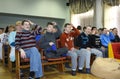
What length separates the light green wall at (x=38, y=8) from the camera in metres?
7.57

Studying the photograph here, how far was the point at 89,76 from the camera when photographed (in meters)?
3.64

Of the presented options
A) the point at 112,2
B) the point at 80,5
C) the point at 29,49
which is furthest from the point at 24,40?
the point at 80,5

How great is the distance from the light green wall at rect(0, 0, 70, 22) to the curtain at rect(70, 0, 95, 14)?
19.2 inches

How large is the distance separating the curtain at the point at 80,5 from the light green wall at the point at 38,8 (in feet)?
1.60

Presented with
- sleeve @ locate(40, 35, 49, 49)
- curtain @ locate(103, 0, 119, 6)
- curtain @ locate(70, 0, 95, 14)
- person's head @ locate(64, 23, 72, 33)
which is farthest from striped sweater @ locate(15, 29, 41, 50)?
curtain @ locate(70, 0, 95, 14)

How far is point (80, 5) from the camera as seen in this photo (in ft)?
26.0

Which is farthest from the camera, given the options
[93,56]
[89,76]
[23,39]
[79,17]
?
[79,17]

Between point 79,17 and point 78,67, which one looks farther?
point 79,17

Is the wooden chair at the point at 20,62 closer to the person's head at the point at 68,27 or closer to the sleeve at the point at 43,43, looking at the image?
the sleeve at the point at 43,43

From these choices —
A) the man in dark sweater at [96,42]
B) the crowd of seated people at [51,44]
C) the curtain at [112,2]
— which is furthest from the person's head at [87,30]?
the curtain at [112,2]

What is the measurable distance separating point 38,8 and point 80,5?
193 centimetres

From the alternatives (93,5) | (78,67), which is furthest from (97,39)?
(93,5)

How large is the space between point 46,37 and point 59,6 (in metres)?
5.11

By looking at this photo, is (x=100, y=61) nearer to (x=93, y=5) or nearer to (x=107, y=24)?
(x=107, y=24)
